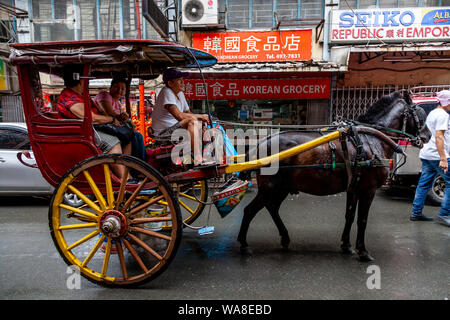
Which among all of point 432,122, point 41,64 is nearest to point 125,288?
point 41,64

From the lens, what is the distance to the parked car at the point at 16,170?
19.0ft

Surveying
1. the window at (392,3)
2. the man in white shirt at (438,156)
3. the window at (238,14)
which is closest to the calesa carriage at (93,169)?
the man in white shirt at (438,156)

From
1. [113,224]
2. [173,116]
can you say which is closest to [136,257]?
[113,224]

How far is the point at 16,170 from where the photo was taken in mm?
5812

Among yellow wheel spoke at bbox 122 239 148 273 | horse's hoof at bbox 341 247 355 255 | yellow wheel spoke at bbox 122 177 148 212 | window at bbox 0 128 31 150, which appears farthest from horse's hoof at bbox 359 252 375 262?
window at bbox 0 128 31 150

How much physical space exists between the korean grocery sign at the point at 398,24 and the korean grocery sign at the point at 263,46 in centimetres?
135

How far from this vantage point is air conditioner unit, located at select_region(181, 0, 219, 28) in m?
8.97

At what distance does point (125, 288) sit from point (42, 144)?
1.65 m

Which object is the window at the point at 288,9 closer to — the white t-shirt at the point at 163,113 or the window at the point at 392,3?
the window at the point at 392,3

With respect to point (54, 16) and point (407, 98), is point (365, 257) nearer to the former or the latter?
point (407, 98)

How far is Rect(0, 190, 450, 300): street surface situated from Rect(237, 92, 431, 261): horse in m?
0.32
